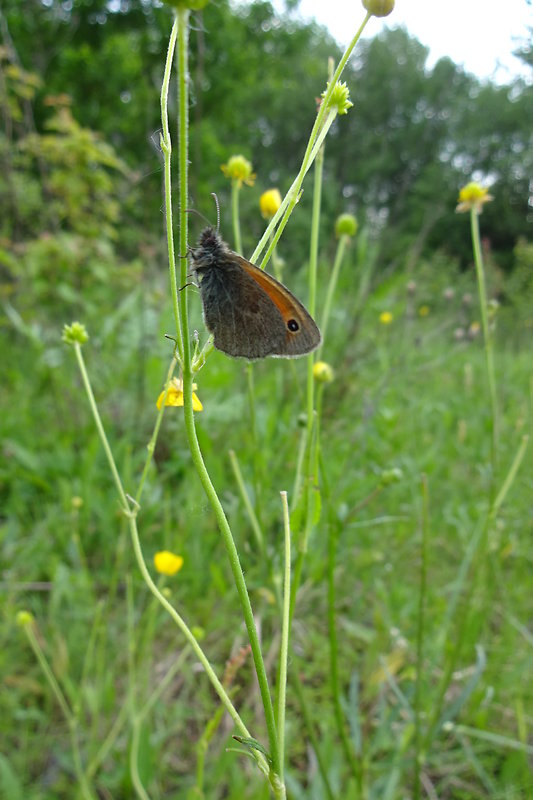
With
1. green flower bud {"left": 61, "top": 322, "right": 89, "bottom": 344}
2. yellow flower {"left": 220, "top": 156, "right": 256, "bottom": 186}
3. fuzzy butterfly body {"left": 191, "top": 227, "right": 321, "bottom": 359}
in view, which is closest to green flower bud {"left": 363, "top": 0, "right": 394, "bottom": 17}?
fuzzy butterfly body {"left": 191, "top": 227, "right": 321, "bottom": 359}

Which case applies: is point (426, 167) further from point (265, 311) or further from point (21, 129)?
point (265, 311)

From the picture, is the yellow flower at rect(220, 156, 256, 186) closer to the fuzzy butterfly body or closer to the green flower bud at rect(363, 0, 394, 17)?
the fuzzy butterfly body

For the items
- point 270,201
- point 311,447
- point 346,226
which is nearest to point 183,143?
point 311,447

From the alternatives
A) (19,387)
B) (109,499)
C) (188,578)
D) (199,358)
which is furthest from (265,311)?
(19,387)

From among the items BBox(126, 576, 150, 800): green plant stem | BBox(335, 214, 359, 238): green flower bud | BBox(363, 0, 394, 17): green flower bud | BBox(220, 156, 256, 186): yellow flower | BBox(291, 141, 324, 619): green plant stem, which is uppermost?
BBox(335, 214, 359, 238): green flower bud

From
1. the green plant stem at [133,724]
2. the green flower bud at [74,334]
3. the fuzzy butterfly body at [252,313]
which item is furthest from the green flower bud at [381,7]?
the green plant stem at [133,724]
